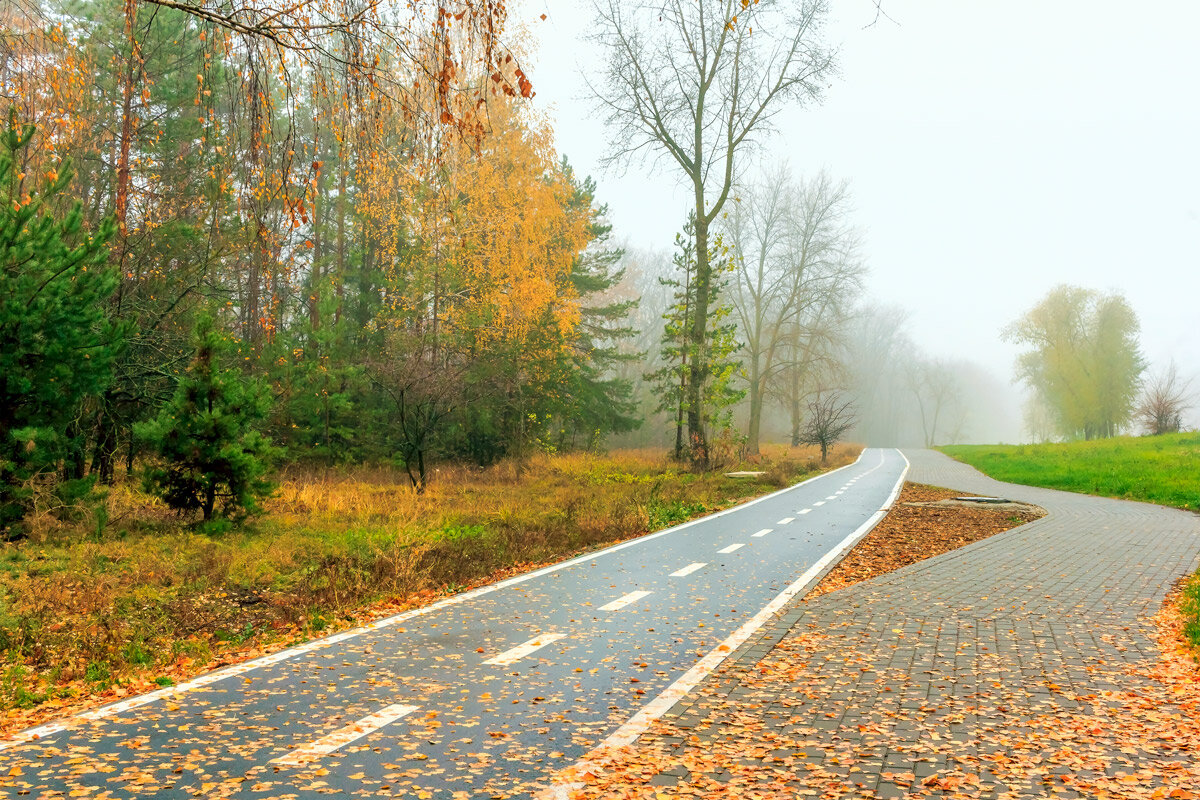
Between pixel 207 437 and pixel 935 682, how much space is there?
954cm

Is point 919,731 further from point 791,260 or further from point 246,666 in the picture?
point 791,260

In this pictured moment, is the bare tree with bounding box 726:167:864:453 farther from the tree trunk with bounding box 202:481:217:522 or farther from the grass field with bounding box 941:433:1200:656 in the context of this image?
the tree trunk with bounding box 202:481:217:522

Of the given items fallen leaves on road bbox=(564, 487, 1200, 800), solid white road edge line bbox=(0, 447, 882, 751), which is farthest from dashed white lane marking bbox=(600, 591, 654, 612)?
fallen leaves on road bbox=(564, 487, 1200, 800)

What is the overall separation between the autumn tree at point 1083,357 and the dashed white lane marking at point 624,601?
65.3 m

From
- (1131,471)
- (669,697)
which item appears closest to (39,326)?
(669,697)

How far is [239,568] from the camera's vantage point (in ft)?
29.9

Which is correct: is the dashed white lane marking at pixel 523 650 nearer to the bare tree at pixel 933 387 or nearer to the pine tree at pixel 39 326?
the pine tree at pixel 39 326

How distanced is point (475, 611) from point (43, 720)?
356 cm

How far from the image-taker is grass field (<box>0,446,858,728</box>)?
6.07m

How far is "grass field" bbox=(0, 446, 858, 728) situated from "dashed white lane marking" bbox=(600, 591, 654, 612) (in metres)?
1.80

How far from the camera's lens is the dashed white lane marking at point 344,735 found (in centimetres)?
414

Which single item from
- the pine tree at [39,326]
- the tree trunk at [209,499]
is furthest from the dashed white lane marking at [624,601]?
the pine tree at [39,326]

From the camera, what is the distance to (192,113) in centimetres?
2291

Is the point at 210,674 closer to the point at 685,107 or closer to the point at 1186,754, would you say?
the point at 1186,754
